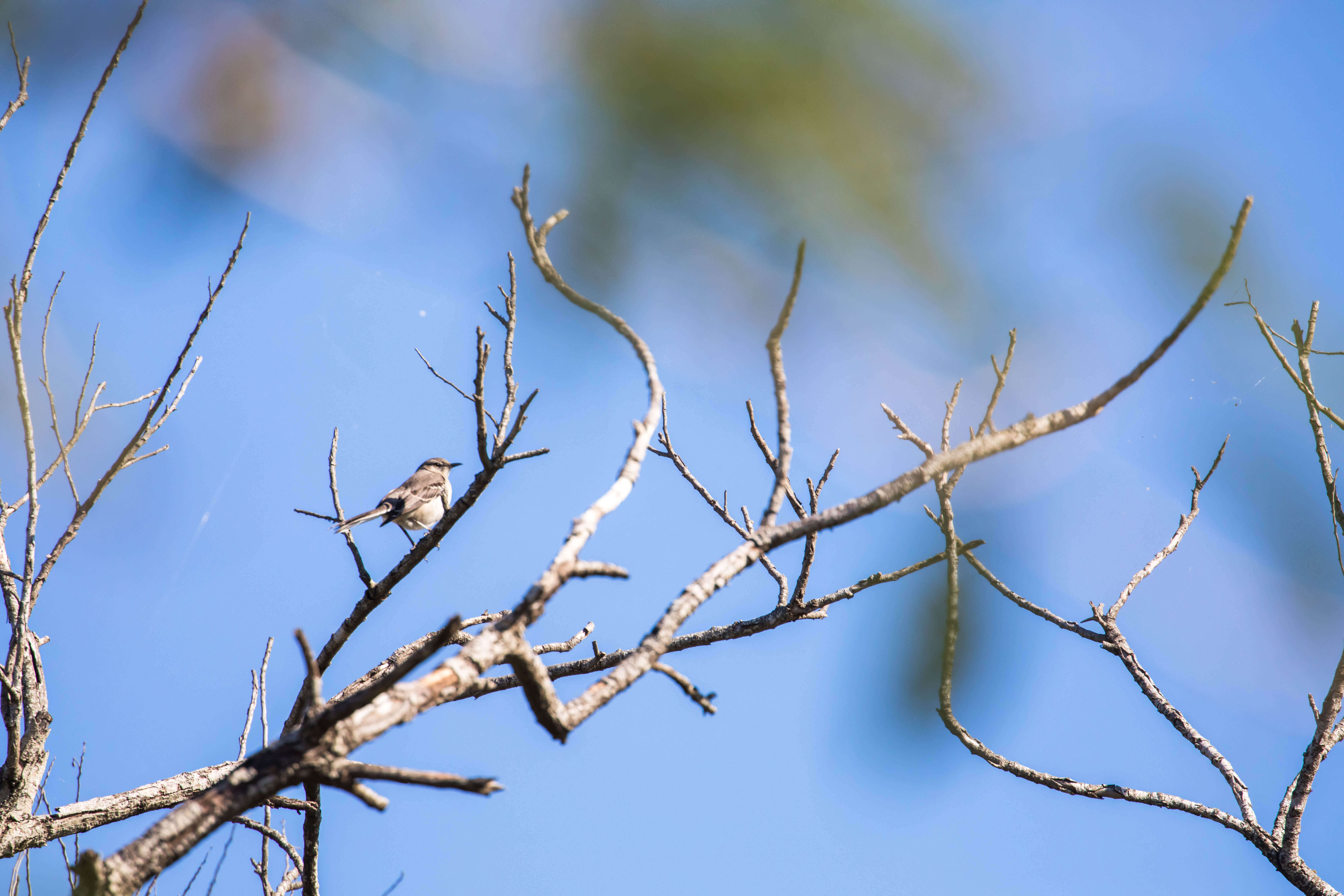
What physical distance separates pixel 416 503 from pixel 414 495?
17 centimetres

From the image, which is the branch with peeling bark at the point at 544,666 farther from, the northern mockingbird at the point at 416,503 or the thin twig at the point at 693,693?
the northern mockingbird at the point at 416,503

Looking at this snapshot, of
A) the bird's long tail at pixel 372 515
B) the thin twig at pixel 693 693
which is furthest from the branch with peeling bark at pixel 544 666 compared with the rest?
the bird's long tail at pixel 372 515

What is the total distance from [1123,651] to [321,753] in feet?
12.1

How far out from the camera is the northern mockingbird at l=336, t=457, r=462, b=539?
8.61m

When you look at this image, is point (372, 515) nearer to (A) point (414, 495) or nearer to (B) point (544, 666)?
(A) point (414, 495)

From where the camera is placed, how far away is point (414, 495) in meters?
9.00

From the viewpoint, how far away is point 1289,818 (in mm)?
3469

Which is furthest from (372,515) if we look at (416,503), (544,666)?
(544,666)

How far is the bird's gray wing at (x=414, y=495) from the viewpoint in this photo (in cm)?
872

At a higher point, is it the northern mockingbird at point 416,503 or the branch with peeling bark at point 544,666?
the northern mockingbird at point 416,503

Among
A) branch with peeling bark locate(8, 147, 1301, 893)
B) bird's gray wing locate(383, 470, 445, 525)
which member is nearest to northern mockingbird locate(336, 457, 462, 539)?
bird's gray wing locate(383, 470, 445, 525)

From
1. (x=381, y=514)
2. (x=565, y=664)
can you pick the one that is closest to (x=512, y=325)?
(x=565, y=664)

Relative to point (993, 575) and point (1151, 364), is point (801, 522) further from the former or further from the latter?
point (993, 575)

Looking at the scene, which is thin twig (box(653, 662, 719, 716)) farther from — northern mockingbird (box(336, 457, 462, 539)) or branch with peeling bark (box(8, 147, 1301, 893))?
northern mockingbird (box(336, 457, 462, 539))
